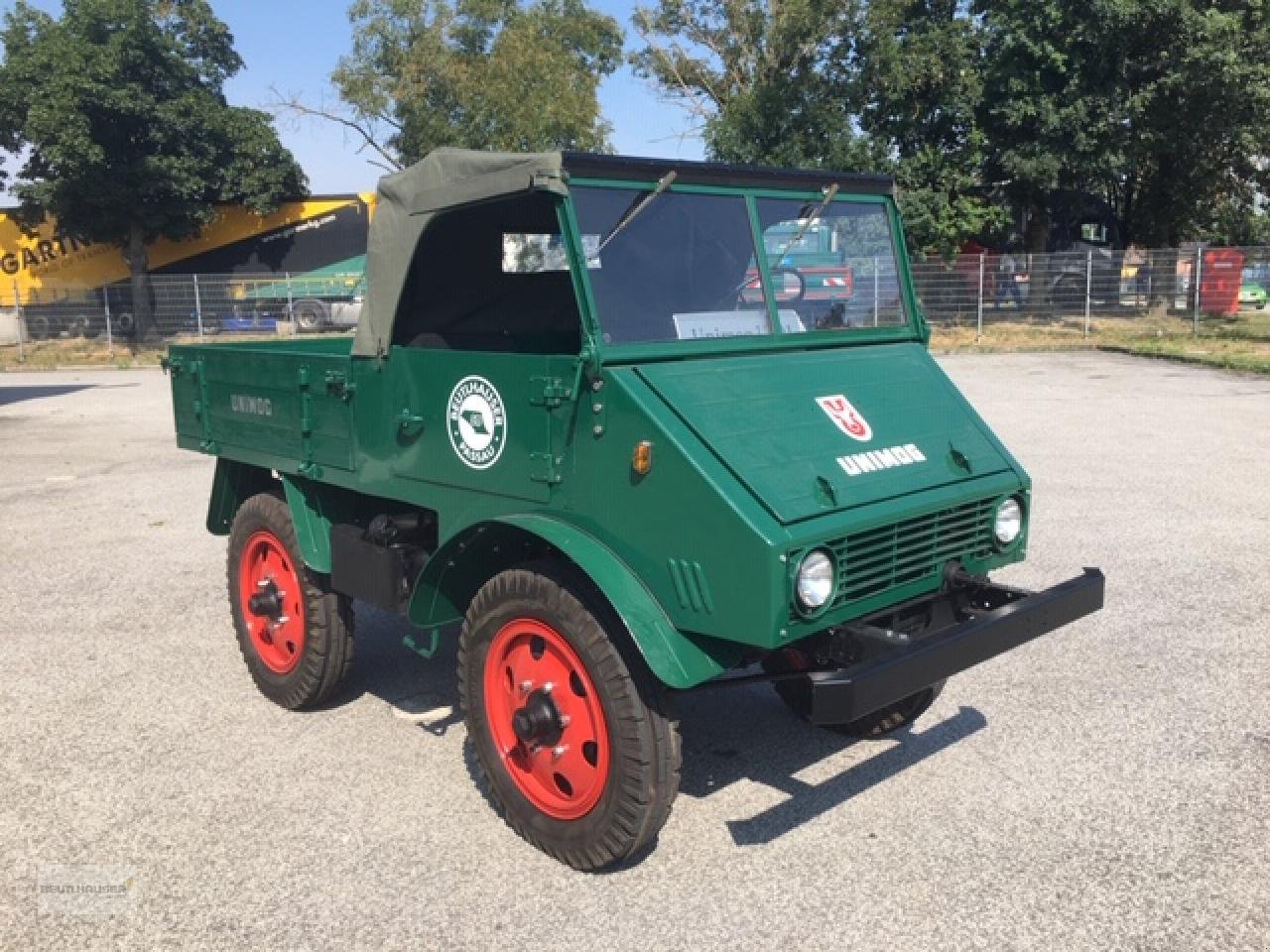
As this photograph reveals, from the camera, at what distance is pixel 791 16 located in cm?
2764

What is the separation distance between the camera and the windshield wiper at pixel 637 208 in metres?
3.67

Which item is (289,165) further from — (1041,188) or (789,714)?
(789,714)

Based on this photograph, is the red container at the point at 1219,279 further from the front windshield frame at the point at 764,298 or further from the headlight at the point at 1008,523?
the headlight at the point at 1008,523

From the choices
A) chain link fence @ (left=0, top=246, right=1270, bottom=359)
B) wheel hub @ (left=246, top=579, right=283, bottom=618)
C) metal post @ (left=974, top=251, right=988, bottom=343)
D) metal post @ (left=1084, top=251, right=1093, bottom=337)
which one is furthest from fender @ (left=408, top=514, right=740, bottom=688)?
metal post @ (left=1084, top=251, right=1093, bottom=337)

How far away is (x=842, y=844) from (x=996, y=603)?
0.99 m

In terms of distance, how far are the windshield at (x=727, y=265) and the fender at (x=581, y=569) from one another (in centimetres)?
65

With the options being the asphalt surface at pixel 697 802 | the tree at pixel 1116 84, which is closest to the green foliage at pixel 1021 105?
the tree at pixel 1116 84

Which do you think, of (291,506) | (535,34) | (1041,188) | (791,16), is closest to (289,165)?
(535,34)

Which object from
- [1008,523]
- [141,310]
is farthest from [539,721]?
[141,310]

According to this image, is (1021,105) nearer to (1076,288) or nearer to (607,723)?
(1076,288)

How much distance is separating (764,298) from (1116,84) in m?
24.2

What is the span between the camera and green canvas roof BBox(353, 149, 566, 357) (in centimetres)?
367

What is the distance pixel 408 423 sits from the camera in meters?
4.13

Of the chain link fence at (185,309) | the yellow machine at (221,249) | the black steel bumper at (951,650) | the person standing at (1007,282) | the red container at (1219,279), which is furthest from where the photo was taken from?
the yellow machine at (221,249)
